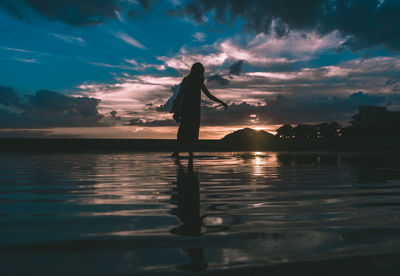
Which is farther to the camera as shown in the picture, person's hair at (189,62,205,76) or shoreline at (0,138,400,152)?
shoreline at (0,138,400,152)

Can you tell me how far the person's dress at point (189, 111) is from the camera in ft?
28.8

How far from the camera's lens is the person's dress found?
28.8 feet

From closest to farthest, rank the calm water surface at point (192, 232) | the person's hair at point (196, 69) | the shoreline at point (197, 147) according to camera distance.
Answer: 1. the calm water surface at point (192, 232)
2. the person's hair at point (196, 69)
3. the shoreline at point (197, 147)

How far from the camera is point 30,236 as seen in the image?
1.57 meters

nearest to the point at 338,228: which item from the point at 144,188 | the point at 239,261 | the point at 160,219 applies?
the point at 239,261

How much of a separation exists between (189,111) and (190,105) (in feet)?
0.62

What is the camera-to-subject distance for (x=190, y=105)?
29.2 feet

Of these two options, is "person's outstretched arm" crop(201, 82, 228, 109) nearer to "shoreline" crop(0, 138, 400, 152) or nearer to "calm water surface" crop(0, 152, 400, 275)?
"calm water surface" crop(0, 152, 400, 275)

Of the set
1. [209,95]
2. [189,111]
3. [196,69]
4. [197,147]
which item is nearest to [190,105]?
[189,111]

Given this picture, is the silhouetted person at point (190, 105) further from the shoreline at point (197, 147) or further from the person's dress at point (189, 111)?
the shoreline at point (197, 147)

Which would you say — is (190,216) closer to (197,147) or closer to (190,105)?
(190,105)

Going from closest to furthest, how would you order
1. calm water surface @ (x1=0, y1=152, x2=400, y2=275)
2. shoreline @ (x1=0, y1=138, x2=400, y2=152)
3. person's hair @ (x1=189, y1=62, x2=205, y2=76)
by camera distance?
Answer: 1. calm water surface @ (x1=0, y1=152, x2=400, y2=275)
2. person's hair @ (x1=189, y1=62, x2=205, y2=76)
3. shoreline @ (x1=0, y1=138, x2=400, y2=152)

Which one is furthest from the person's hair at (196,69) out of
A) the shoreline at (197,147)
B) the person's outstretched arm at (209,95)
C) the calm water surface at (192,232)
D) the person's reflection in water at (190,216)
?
the shoreline at (197,147)

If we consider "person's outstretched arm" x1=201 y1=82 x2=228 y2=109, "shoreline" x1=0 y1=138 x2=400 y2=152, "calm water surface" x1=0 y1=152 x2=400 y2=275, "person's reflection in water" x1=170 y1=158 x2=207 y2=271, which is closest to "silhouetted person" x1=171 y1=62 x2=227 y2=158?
"person's outstretched arm" x1=201 y1=82 x2=228 y2=109
